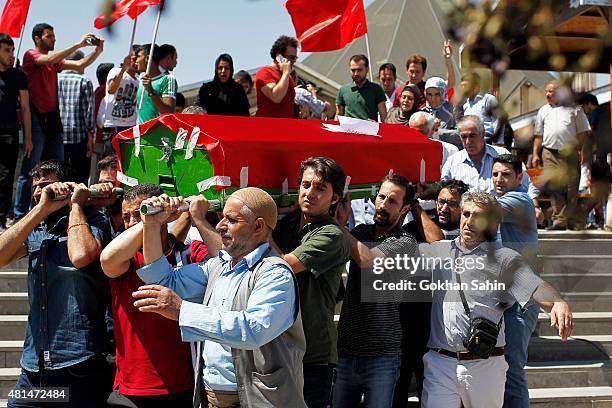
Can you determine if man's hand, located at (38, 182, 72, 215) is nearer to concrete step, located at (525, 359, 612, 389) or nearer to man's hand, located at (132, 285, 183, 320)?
man's hand, located at (132, 285, 183, 320)

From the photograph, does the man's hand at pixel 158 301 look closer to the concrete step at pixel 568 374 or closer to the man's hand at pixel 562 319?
the man's hand at pixel 562 319

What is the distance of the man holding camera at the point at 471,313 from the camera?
531 centimetres

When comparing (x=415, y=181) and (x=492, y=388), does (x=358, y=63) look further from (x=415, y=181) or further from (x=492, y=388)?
(x=492, y=388)

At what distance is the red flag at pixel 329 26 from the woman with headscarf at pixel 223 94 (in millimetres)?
1018

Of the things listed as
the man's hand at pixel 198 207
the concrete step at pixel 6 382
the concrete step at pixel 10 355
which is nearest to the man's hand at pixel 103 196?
the man's hand at pixel 198 207

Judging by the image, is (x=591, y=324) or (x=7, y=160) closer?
(x=591, y=324)

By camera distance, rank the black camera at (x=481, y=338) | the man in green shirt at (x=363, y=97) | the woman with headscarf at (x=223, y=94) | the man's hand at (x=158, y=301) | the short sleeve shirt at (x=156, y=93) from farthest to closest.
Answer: the man in green shirt at (x=363, y=97) → the woman with headscarf at (x=223, y=94) → the short sleeve shirt at (x=156, y=93) → the black camera at (x=481, y=338) → the man's hand at (x=158, y=301)

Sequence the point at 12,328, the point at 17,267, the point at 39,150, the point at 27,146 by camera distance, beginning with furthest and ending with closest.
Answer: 1. the point at 39,150
2. the point at 27,146
3. the point at 17,267
4. the point at 12,328

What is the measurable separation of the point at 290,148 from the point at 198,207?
0.72 metres

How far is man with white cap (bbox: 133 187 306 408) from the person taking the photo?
3734 millimetres

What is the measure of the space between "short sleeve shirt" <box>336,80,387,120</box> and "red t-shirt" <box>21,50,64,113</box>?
2.98 m

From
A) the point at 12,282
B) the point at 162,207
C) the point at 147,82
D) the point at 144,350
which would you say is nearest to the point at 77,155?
the point at 147,82

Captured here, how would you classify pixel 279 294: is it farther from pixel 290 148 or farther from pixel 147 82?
pixel 147 82

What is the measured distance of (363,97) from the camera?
905 centimetres
